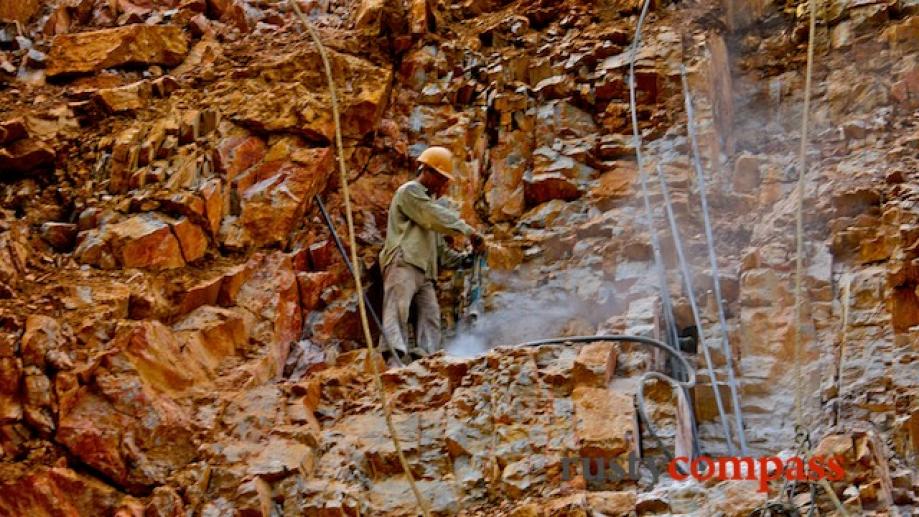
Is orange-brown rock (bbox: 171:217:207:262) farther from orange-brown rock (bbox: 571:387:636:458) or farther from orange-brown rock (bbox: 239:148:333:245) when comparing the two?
orange-brown rock (bbox: 571:387:636:458)

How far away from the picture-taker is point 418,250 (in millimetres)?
7094

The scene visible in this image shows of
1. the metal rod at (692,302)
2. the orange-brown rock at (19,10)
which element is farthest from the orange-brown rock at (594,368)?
the orange-brown rock at (19,10)

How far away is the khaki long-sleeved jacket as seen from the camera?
7039 millimetres

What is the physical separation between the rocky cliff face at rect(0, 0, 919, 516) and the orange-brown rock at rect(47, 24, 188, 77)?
25 millimetres

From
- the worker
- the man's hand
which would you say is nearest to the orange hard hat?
the worker

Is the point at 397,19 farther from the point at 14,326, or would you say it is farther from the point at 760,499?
the point at 760,499

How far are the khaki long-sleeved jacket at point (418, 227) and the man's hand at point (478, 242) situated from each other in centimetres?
15

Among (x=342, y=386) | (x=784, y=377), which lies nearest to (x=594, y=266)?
(x=784, y=377)

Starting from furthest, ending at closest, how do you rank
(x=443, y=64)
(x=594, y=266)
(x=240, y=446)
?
(x=443, y=64) < (x=594, y=266) < (x=240, y=446)

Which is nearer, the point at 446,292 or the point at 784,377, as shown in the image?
the point at 784,377

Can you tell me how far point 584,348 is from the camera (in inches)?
234

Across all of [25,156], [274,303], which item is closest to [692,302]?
[274,303]

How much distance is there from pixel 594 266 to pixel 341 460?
2.48 meters

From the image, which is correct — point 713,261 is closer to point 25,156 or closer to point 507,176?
point 507,176
